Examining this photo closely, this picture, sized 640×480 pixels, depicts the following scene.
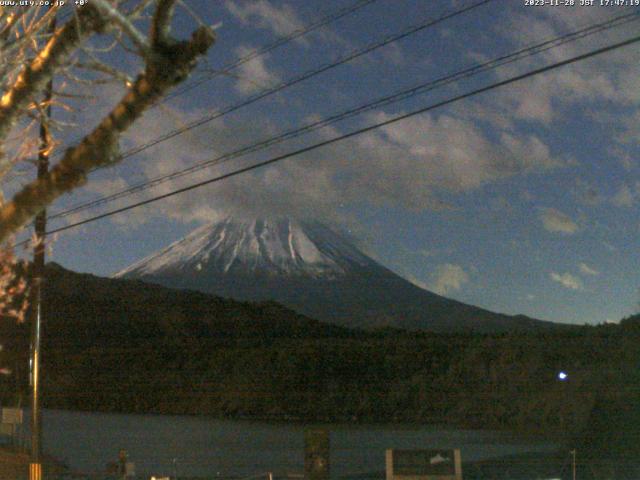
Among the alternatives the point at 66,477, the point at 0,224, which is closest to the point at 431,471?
the point at 0,224

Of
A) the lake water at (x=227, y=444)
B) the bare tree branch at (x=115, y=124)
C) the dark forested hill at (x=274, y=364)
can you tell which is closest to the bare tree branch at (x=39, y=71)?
the bare tree branch at (x=115, y=124)

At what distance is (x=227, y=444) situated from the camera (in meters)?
39.9

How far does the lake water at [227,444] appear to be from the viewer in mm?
32531

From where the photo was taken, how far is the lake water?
32531mm

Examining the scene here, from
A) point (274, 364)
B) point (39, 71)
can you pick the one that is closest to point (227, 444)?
point (274, 364)

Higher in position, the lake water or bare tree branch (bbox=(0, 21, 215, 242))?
bare tree branch (bbox=(0, 21, 215, 242))

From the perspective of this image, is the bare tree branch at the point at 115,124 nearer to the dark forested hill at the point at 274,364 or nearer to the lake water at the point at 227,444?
the lake water at the point at 227,444

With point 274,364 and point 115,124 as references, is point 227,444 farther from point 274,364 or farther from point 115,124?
point 115,124

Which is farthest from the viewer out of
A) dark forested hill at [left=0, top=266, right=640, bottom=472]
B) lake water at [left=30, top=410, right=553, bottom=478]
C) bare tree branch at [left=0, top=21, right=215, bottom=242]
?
dark forested hill at [left=0, top=266, right=640, bottom=472]

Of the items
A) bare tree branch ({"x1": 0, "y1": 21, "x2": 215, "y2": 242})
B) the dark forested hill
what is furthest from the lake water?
bare tree branch ({"x1": 0, "y1": 21, "x2": 215, "y2": 242})

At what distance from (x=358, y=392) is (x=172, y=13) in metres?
55.3

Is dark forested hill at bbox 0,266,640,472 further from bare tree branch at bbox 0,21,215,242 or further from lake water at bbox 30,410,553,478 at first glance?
bare tree branch at bbox 0,21,215,242

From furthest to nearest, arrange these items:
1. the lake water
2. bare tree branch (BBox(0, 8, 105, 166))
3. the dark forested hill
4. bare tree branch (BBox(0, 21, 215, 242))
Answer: the dark forested hill < the lake water < bare tree branch (BBox(0, 8, 105, 166)) < bare tree branch (BBox(0, 21, 215, 242))

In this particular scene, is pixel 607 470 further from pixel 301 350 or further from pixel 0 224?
pixel 301 350
